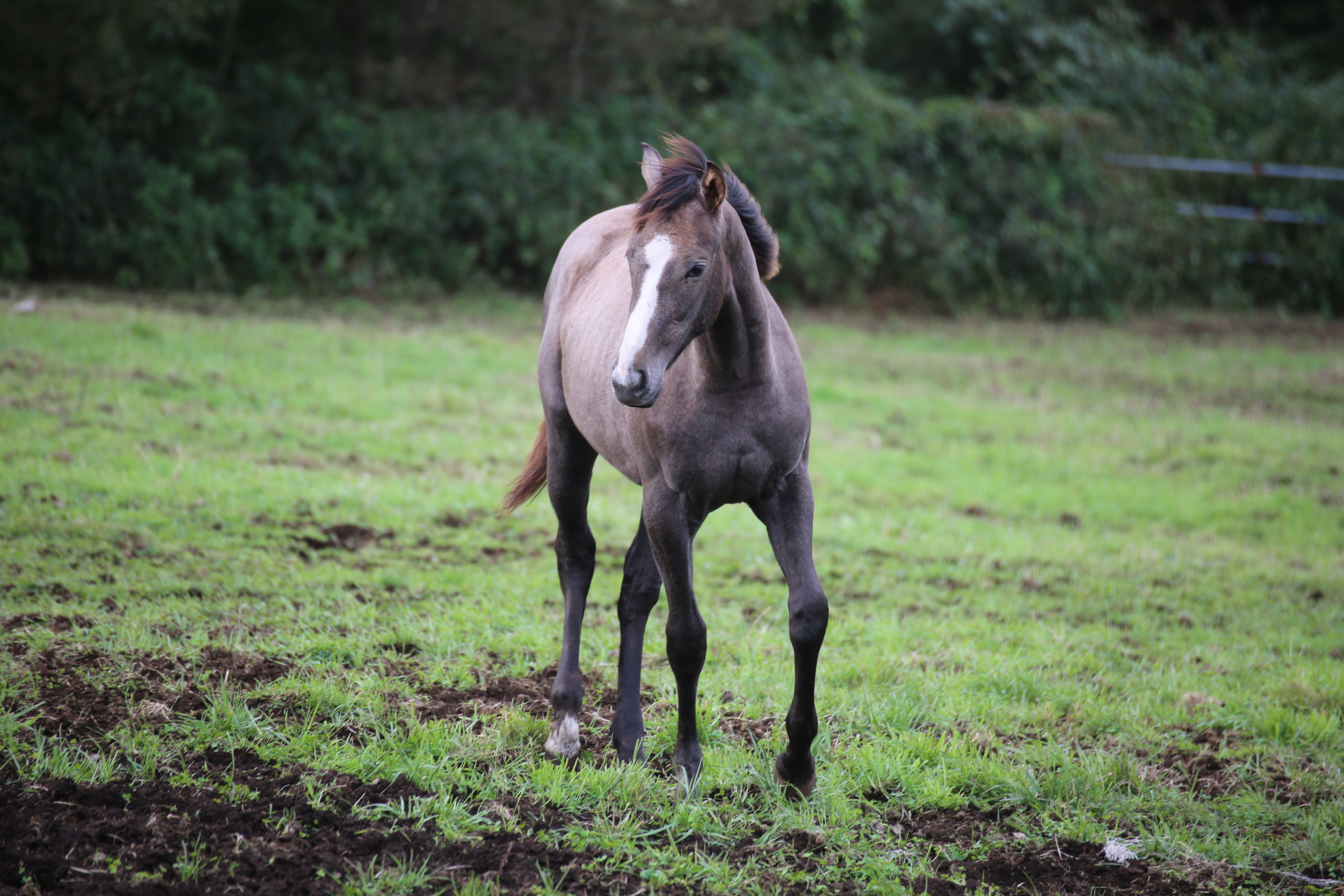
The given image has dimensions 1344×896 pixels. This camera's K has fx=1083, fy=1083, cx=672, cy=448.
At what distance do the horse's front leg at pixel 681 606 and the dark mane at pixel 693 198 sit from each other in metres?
0.76

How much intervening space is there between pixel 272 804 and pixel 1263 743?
3.42 metres

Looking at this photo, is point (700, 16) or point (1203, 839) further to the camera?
point (700, 16)

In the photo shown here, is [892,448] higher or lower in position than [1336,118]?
lower

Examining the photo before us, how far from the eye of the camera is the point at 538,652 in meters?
4.42

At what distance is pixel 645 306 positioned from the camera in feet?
9.38

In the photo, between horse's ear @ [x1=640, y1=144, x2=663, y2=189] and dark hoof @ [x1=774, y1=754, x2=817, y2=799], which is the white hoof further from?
horse's ear @ [x1=640, y1=144, x2=663, y2=189]

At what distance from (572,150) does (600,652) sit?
1049 centimetres

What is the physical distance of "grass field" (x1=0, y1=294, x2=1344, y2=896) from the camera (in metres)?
3.04

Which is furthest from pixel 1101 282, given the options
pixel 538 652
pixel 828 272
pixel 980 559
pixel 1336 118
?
pixel 538 652

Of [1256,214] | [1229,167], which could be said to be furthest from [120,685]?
[1229,167]

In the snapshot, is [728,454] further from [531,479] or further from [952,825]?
[531,479]

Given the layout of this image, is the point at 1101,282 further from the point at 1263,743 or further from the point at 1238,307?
the point at 1263,743

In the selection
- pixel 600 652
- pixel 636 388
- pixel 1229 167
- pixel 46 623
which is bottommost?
pixel 600 652

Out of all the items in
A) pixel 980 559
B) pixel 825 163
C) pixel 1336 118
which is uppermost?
pixel 1336 118
